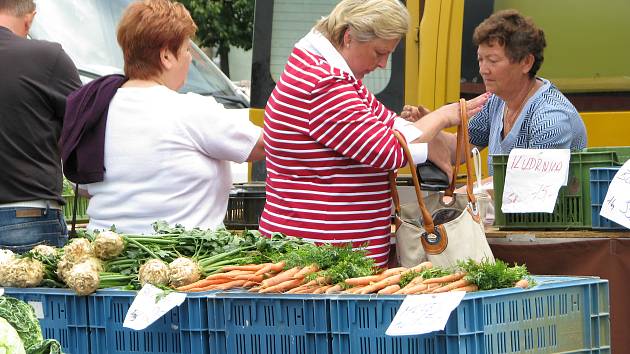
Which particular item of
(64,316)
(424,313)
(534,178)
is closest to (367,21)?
(534,178)

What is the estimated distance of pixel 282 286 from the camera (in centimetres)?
373

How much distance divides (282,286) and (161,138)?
3.75ft

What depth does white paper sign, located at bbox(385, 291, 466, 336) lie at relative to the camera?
3.21m

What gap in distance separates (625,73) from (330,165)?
280 cm

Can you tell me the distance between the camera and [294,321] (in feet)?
11.7

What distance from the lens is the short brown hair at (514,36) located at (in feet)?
18.5

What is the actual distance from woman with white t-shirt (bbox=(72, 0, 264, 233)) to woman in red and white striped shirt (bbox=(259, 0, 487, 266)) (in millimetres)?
173

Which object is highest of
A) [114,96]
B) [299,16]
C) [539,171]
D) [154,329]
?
[299,16]

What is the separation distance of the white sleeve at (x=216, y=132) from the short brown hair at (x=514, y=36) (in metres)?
1.49

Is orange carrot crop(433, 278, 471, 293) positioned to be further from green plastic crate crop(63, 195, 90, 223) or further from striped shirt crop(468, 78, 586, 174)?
green plastic crate crop(63, 195, 90, 223)

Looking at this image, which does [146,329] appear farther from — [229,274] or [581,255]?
[581,255]

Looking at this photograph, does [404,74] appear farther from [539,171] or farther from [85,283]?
[85,283]

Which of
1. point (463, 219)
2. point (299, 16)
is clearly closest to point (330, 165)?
point (463, 219)

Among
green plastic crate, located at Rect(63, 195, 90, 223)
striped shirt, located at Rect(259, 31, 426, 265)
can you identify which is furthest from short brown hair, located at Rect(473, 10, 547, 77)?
green plastic crate, located at Rect(63, 195, 90, 223)
